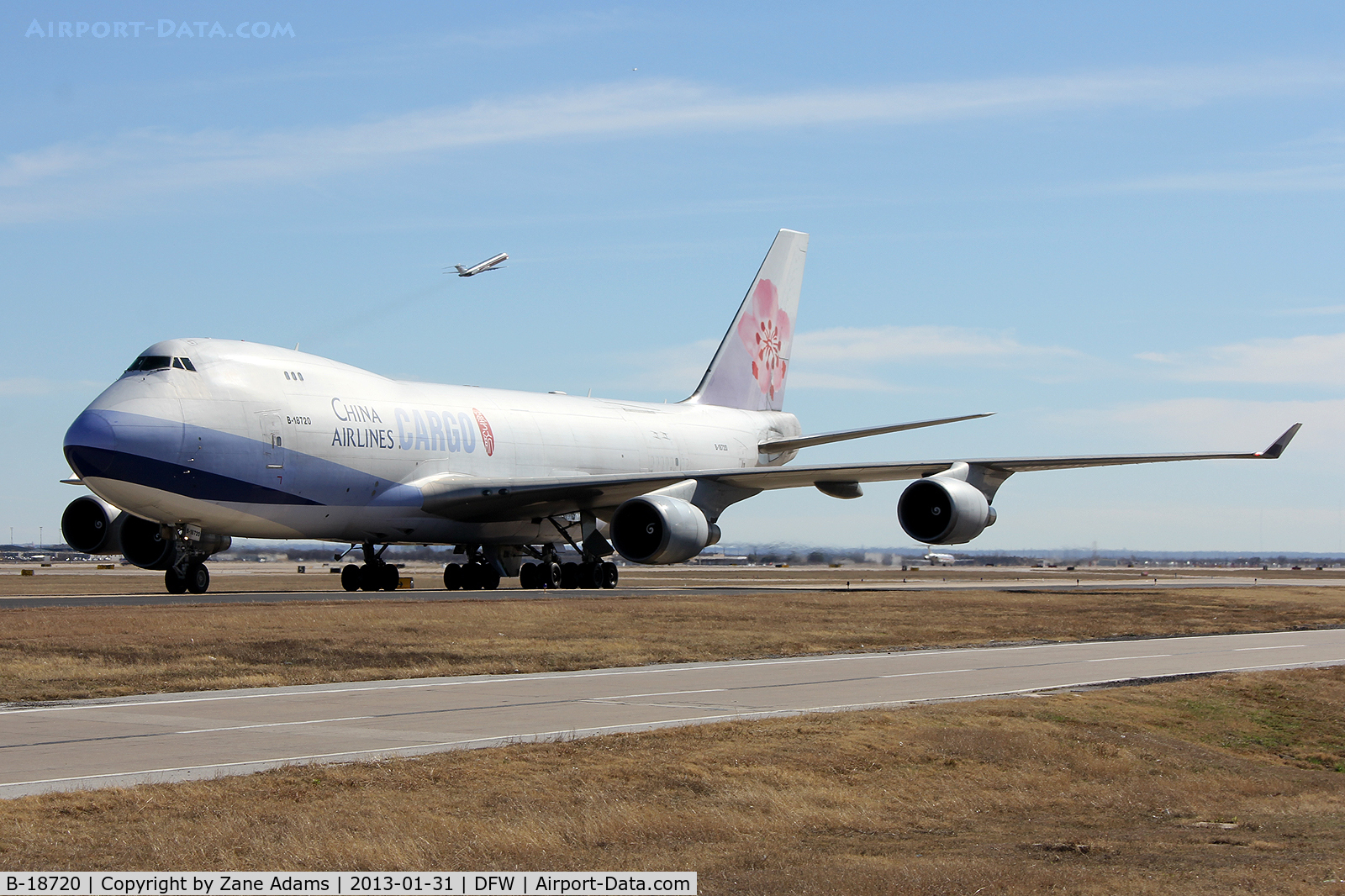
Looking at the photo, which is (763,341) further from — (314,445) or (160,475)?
(160,475)

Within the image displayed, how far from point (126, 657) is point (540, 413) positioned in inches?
982

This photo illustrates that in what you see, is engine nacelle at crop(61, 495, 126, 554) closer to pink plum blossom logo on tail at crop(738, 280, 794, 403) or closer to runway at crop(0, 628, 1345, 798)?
runway at crop(0, 628, 1345, 798)

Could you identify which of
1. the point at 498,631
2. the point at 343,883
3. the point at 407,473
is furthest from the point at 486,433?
the point at 343,883

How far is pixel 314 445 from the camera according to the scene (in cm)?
3478

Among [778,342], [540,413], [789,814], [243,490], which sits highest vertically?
[778,342]

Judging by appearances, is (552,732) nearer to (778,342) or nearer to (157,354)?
(157,354)

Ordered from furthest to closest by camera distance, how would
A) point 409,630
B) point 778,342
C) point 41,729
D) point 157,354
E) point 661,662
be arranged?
1. point 778,342
2. point 157,354
3. point 409,630
4. point 661,662
5. point 41,729

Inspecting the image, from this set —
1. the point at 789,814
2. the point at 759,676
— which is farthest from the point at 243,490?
the point at 789,814

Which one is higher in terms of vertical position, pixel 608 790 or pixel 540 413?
pixel 540 413

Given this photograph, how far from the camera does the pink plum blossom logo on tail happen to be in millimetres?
55312

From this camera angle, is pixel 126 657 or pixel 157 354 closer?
pixel 126 657

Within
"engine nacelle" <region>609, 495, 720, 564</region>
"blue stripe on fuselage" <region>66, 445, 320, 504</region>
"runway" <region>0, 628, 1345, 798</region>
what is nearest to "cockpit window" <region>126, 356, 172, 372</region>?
"blue stripe on fuselage" <region>66, 445, 320, 504</region>

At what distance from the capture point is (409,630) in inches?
925

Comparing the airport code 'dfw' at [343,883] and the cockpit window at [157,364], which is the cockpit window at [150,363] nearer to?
the cockpit window at [157,364]
